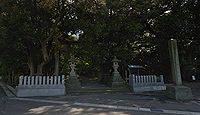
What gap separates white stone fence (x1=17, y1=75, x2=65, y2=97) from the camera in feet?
41.4

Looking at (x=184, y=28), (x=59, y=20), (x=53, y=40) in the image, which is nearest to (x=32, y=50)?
(x=53, y=40)

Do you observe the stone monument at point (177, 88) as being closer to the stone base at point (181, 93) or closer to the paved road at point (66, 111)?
the stone base at point (181, 93)

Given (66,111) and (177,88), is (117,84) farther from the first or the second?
(66,111)

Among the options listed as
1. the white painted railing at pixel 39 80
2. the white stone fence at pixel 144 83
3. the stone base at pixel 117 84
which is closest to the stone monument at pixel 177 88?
the white stone fence at pixel 144 83

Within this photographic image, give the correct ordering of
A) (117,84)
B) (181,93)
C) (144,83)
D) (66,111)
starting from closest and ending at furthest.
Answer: (66,111) < (181,93) < (144,83) < (117,84)

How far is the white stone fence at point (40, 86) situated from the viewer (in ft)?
41.4

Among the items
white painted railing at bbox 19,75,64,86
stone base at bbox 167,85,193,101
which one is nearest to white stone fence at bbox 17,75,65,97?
white painted railing at bbox 19,75,64,86

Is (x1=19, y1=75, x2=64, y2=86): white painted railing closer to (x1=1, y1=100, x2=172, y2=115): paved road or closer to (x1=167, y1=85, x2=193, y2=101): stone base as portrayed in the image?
(x1=1, y1=100, x2=172, y2=115): paved road

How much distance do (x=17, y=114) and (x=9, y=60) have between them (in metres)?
13.0

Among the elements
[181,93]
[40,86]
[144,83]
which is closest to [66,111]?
[40,86]

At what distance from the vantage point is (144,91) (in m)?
14.8

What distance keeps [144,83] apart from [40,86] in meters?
6.69

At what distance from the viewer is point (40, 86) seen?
1291 centimetres

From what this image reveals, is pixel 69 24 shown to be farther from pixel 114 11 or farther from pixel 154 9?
pixel 154 9
